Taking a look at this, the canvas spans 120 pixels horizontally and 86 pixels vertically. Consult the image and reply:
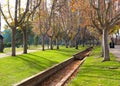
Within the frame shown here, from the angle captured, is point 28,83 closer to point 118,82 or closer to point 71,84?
point 71,84

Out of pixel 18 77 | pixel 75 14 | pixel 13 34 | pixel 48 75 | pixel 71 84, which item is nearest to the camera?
pixel 71 84

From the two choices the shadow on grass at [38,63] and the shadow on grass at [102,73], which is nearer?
the shadow on grass at [102,73]

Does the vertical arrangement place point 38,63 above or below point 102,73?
above

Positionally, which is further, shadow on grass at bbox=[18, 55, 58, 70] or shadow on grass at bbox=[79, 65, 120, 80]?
shadow on grass at bbox=[18, 55, 58, 70]

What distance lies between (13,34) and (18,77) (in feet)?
54.4

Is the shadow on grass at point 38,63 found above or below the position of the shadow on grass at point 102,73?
above

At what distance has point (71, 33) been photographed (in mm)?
70375

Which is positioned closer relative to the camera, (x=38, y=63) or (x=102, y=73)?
(x=102, y=73)

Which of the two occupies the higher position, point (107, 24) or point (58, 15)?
point (58, 15)

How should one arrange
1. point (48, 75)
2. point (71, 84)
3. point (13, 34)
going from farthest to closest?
point (13, 34) < point (48, 75) < point (71, 84)

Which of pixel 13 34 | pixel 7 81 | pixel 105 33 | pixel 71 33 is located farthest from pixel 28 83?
pixel 71 33

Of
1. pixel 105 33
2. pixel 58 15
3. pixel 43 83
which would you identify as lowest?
pixel 43 83

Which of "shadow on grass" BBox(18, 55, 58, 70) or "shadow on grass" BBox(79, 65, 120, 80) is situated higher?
"shadow on grass" BBox(18, 55, 58, 70)

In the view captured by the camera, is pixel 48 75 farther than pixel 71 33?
No
